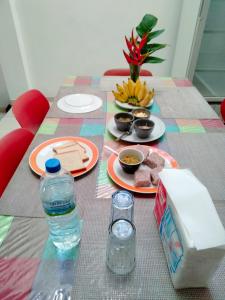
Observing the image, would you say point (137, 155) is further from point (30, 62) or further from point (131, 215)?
point (30, 62)

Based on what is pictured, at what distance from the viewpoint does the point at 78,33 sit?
93.7 inches

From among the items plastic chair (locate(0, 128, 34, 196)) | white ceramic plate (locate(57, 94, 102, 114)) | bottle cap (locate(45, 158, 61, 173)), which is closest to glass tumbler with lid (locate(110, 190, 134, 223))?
bottle cap (locate(45, 158, 61, 173))

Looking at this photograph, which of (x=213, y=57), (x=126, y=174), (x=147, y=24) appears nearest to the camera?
(x=126, y=174)

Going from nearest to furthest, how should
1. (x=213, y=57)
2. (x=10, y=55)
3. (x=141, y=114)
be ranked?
(x=141, y=114) < (x=10, y=55) < (x=213, y=57)

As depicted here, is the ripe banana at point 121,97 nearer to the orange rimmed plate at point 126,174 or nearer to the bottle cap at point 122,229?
the orange rimmed plate at point 126,174

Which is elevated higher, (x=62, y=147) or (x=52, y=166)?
(x=52, y=166)

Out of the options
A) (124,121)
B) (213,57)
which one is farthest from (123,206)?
(213,57)

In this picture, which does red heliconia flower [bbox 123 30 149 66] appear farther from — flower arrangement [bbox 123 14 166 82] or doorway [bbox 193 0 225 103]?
doorway [bbox 193 0 225 103]

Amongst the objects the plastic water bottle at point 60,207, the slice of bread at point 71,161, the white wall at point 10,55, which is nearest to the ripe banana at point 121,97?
the slice of bread at point 71,161

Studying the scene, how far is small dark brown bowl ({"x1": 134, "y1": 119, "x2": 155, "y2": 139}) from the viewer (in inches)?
33.5

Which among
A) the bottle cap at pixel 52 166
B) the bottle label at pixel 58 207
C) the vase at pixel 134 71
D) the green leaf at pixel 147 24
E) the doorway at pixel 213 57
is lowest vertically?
the doorway at pixel 213 57

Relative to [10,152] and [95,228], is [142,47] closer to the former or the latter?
[10,152]

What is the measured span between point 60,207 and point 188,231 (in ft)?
0.83

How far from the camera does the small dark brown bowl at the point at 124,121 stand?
0.88 m
